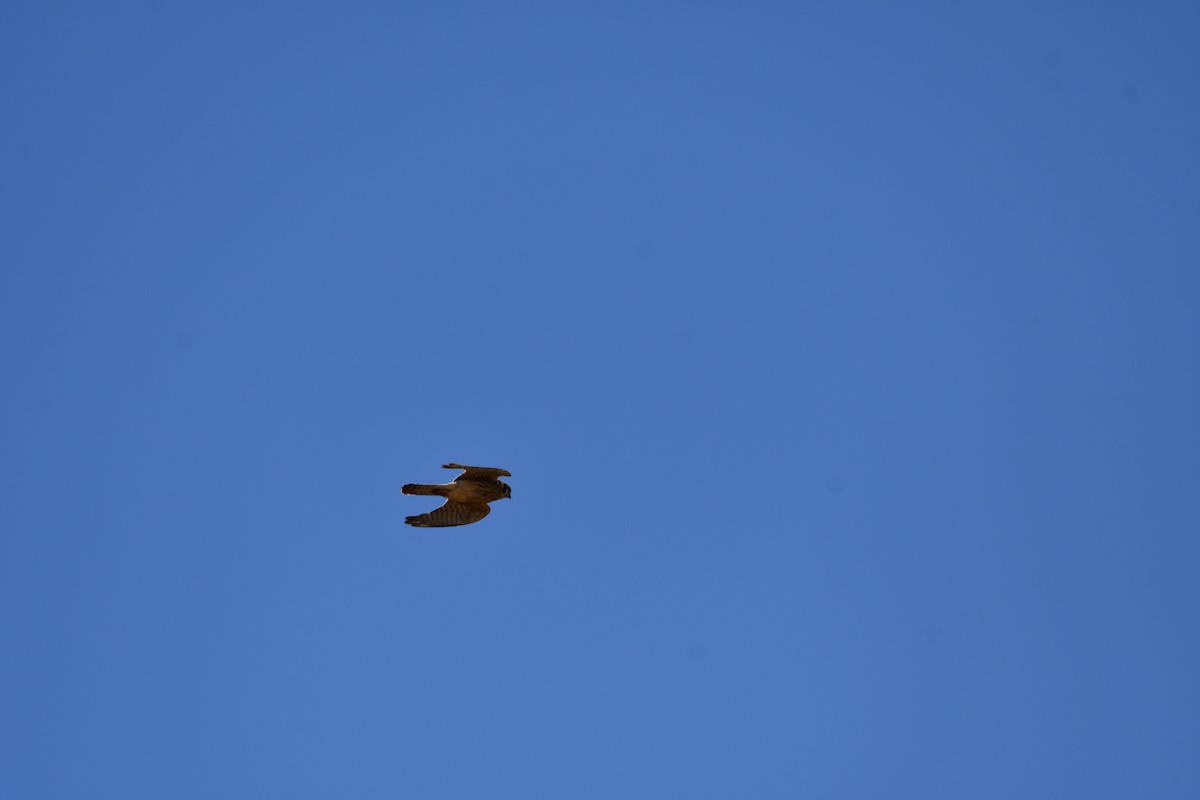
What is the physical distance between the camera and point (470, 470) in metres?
31.5

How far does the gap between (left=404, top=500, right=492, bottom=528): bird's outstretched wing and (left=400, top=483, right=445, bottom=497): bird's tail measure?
61 centimetres

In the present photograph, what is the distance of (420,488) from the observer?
31.8 m

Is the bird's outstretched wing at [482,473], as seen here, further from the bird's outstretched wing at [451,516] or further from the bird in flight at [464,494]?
the bird's outstretched wing at [451,516]

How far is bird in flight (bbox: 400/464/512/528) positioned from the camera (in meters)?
31.8

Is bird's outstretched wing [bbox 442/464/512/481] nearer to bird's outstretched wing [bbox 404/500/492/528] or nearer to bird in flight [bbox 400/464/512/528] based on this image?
bird in flight [bbox 400/464/512/528]

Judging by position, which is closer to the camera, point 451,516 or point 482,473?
point 482,473

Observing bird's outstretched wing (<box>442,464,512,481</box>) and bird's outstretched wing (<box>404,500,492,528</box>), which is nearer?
bird's outstretched wing (<box>442,464,512,481</box>)

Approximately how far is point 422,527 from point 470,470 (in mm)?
1774

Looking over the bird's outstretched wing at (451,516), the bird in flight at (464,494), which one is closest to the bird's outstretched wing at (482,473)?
the bird in flight at (464,494)

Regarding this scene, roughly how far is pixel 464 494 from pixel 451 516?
2.04 ft

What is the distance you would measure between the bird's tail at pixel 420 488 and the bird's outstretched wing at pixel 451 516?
61cm

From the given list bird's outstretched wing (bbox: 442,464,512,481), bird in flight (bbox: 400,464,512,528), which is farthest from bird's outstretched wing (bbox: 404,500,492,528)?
bird's outstretched wing (bbox: 442,464,512,481)

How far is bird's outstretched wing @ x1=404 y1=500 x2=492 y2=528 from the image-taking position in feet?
106

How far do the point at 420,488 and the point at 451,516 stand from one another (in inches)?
41.1
